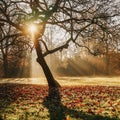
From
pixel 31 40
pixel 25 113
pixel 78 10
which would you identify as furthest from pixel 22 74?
pixel 25 113

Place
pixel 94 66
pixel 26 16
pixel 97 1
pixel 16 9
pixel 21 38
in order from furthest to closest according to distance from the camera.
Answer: pixel 94 66, pixel 21 38, pixel 16 9, pixel 97 1, pixel 26 16

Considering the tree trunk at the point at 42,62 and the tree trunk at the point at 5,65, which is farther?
the tree trunk at the point at 5,65

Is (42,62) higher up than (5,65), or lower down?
lower down

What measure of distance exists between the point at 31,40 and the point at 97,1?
966cm

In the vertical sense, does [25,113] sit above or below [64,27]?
below

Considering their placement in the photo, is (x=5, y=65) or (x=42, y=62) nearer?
(x=42, y=62)

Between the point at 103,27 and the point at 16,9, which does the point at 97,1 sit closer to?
the point at 103,27

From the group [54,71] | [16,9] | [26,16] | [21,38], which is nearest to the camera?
[26,16]

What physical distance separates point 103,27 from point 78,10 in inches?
91.4

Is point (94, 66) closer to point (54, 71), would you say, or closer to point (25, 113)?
point (54, 71)

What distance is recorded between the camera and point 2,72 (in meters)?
65.7

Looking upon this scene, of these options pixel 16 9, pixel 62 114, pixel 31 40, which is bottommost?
pixel 62 114

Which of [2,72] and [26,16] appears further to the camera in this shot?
[2,72]

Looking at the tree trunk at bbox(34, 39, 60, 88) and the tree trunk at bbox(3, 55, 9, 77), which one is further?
the tree trunk at bbox(3, 55, 9, 77)
